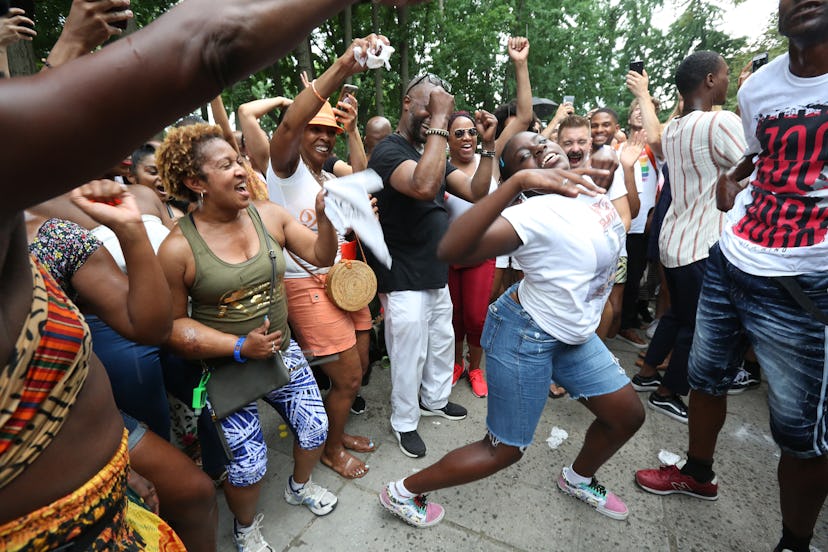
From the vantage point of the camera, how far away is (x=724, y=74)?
3.04 m

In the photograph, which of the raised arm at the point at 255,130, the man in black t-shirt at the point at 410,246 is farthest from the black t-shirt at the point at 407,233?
the raised arm at the point at 255,130

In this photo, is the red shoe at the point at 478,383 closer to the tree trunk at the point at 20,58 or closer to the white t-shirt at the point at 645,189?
the white t-shirt at the point at 645,189

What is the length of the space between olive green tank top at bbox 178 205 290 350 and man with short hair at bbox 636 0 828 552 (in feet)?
7.15

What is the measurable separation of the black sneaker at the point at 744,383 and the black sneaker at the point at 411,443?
264cm

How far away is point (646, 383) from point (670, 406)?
0.38 m

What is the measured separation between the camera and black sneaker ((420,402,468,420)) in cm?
335

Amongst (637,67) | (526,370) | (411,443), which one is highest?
(637,67)

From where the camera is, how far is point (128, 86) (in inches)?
19.0

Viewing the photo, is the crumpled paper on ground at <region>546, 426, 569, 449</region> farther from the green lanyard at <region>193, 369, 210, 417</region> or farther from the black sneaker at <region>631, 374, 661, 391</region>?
the green lanyard at <region>193, 369, 210, 417</region>

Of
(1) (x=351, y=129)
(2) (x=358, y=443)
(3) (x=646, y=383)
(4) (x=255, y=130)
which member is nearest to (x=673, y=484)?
(3) (x=646, y=383)

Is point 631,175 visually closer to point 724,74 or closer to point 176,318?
point 724,74

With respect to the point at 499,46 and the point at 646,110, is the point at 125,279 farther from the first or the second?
the point at 499,46

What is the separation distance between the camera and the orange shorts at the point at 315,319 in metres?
2.65

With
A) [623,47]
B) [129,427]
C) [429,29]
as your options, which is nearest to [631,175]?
[129,427]
